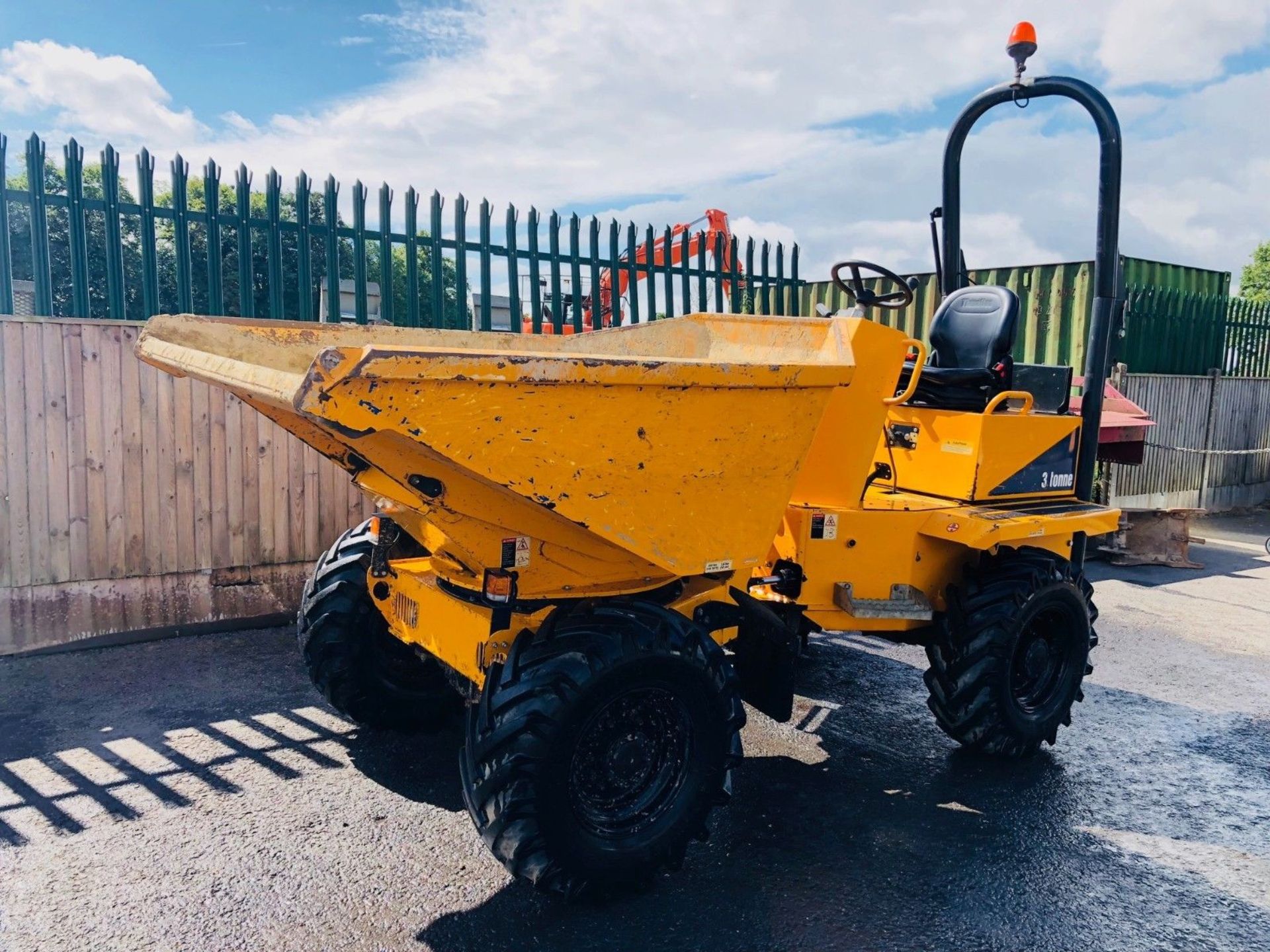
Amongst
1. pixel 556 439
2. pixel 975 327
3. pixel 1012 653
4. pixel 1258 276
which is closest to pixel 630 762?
pixel 556 439

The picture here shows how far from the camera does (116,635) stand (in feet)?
18.1

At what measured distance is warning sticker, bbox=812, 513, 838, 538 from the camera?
3.80 meters

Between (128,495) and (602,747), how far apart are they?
12.8 ft

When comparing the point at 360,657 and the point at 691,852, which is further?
the point at 360,657

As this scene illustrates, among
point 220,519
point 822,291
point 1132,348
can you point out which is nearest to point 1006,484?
point 220,519

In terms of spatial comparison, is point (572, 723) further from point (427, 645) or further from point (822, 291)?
point (822, 291)

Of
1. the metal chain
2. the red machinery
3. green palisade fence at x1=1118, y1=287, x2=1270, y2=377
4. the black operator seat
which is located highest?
green palisade fence at x1=1118, y1=287, x2=1270, y2=377

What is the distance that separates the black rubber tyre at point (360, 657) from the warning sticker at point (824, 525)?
1.70m

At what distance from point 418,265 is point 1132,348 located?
802 cm

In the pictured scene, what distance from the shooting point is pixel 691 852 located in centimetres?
337

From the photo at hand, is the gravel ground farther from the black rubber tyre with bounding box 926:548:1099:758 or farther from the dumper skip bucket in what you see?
the dumper skip bucket

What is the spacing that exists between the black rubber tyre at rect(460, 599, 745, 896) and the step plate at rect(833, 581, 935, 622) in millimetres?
979

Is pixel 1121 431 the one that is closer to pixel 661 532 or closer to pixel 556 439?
pixel 661 532

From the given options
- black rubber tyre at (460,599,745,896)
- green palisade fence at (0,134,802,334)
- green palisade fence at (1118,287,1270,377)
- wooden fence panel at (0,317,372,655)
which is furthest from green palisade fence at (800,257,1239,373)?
black rubber tyre at (460,599,745,896)
